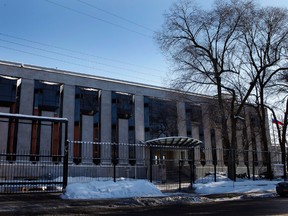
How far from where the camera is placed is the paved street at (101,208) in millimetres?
12016

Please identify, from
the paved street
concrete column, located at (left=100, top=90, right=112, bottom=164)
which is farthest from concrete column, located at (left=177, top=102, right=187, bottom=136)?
the paved street

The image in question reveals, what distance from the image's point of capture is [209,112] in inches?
1435

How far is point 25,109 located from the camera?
124ft

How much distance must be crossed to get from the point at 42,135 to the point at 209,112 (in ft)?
60.5

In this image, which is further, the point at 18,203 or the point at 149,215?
the point at 18,203

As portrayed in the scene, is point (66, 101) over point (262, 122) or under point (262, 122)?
over

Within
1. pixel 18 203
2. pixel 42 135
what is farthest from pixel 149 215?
pixel 42 135

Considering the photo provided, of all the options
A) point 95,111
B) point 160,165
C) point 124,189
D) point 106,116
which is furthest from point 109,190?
point 106,116

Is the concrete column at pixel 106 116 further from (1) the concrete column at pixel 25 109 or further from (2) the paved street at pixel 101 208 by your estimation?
(2) the paved street at pixel 101 208

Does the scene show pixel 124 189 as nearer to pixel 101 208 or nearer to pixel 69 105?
pixel 101 208

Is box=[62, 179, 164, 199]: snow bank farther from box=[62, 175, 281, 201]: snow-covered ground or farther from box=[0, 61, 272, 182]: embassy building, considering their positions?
box=[0, 61, 272, 182]: embassy building

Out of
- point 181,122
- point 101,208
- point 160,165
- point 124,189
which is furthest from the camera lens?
point 181,122

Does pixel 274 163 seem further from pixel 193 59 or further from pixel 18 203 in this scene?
pixel 18 203

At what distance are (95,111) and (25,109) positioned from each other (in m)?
8.47
